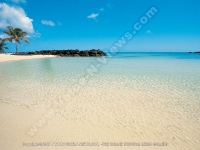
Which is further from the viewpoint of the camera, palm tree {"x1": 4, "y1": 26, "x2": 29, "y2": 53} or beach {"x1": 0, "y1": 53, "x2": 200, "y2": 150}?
palm tree {"x1": 4, "y1": 26, "x2": 29, "y2": 53}

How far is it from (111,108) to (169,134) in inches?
76.4

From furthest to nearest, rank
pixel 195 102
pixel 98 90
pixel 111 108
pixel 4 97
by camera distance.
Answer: pixel 98 90 < pixel 4 97 < pixel 195 102 < pixel 111 108

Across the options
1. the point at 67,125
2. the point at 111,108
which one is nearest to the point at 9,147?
the point at 67,125

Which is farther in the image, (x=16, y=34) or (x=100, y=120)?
(x=16, y=34)

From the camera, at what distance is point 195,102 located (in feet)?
16.0

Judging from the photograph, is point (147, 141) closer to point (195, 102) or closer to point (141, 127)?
point (141, 127)

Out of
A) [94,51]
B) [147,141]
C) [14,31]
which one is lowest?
[147,141]

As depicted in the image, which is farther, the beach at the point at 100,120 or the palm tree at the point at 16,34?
the palm tree at the point at 16,34

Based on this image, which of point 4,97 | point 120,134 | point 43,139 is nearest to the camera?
point 43,139

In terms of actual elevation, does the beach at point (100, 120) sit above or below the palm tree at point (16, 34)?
below

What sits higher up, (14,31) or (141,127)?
(14,31)

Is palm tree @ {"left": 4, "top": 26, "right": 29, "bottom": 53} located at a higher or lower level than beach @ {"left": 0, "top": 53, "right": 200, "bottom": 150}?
higher

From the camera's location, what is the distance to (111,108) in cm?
451

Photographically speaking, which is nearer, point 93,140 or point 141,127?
point 93,140
